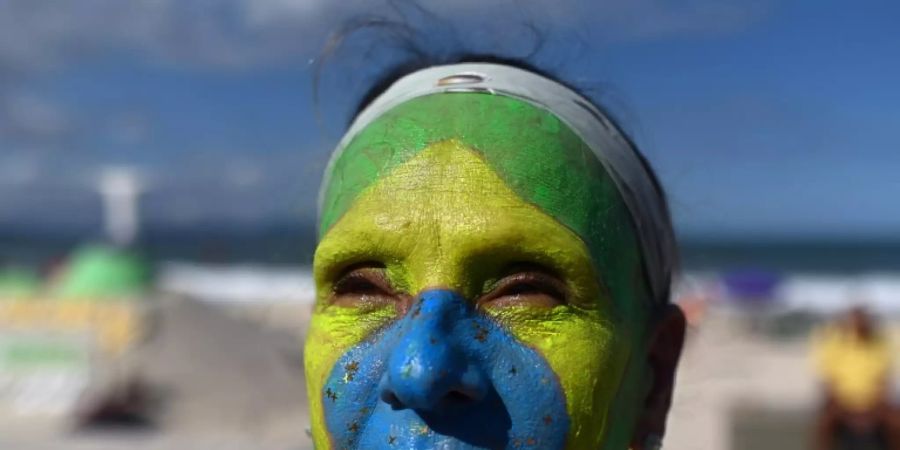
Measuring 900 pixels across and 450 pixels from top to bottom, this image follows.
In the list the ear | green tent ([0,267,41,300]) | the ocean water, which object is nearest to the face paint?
the ear

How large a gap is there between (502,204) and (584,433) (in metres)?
0.47

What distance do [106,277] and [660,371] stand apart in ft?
41.1

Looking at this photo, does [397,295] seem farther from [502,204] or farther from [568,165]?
[568,165]

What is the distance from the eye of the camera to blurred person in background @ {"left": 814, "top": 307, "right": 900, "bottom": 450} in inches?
284

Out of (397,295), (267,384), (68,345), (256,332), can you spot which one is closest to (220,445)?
(267,384)

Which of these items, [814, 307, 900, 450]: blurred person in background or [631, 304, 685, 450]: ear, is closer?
[631, 304, 685, 450]: ear

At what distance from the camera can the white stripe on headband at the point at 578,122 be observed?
2.03 m

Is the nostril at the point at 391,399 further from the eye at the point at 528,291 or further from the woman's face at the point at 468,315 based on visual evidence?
the eye at the point at 528,291

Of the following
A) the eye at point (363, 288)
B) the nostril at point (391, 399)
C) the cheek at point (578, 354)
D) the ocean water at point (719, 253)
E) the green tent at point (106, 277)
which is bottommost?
the nostril at point (391, 399)

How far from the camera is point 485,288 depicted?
1820mm

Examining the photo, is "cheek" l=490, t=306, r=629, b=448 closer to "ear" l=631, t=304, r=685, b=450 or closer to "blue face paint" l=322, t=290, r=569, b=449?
"blue face paint" l=322, t=290, r=569, b=449

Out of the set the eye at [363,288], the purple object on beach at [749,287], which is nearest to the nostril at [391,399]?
the eye at [363,288]

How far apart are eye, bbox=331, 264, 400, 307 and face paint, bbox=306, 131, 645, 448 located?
0.01 metres

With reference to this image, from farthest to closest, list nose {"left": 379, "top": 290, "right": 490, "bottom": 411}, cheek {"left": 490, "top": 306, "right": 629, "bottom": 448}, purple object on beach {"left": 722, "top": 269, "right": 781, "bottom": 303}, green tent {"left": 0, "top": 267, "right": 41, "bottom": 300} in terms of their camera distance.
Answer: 1. purple object on beach {"left": 722, "top": 269, "right": 781, "bottom": 303}
2. green tent {"left": 0, "top": 267, "right": 41, "bottom": 300}
3. cheek {"left": 490, "top": 306, "right": 629, "bottom": 448}
4. nose {"left": 379, "top": 290, "right": 490, "bottom": 411}
